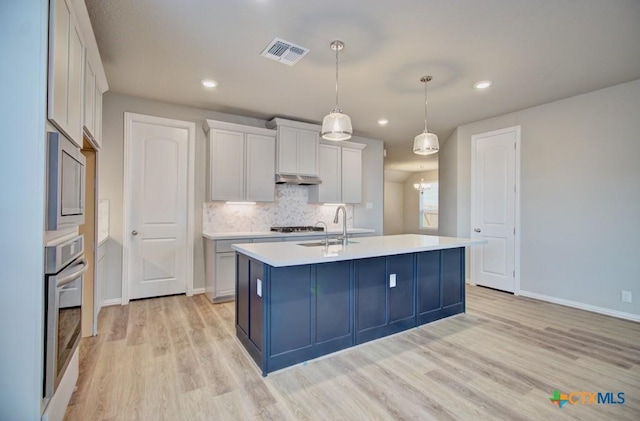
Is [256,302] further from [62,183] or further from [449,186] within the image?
[449,186]

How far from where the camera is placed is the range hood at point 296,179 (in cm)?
462

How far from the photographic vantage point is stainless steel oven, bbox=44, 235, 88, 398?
4.76 feet

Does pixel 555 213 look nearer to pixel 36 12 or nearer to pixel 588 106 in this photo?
pixel 588 106

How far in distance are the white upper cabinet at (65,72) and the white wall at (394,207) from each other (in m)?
10.9

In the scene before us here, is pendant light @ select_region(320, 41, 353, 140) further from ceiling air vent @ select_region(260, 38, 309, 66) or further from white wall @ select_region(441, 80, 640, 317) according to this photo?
white wall @ select_region(441, 80, 640, 317)

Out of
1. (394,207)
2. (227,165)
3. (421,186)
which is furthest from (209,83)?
(394,207)

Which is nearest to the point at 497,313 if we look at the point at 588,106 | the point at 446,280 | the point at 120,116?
the point at 446,280

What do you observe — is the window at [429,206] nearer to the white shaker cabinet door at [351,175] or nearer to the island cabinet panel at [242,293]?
the white shaker cabinet door at [351,175]

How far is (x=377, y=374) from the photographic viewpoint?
2277mm

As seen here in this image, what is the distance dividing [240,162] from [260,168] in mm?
307

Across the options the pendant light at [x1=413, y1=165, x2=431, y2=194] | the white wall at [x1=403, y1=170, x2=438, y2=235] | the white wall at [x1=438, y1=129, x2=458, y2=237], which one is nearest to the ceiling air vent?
the white wall at [x1=438, y1=129, x2=458, y2=237]

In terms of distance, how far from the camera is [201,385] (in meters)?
2.14

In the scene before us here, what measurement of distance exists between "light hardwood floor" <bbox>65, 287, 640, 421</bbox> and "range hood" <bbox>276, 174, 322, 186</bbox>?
2.14 meters

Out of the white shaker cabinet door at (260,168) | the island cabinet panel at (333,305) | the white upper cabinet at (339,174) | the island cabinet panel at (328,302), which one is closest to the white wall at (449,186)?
the white upper cabinet at (339,174)
